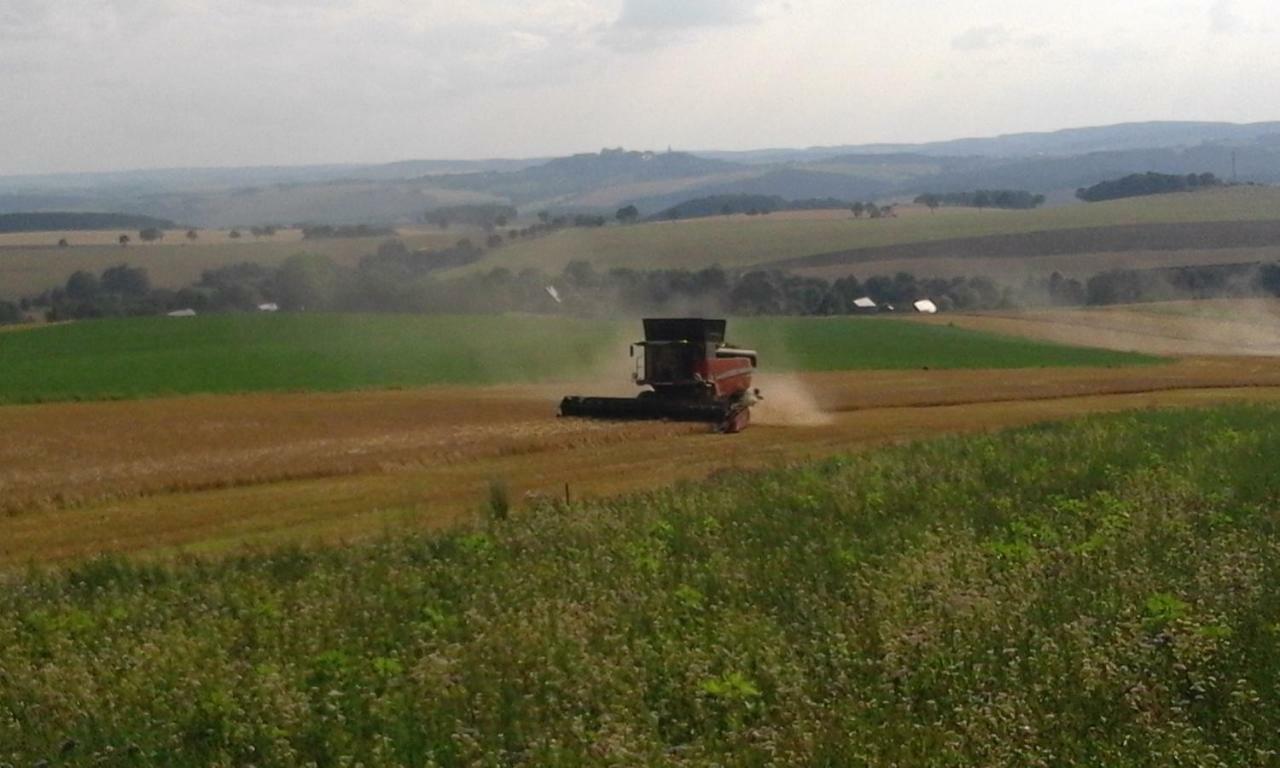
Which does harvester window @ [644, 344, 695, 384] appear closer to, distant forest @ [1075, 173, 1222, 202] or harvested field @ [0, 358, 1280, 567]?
harvested field @ [0, 358, 1280, 567]

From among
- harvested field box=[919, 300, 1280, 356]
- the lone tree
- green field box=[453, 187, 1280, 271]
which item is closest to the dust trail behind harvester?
harvested field box=[919, 300, 1280, 356]

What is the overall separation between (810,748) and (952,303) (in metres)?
97.1

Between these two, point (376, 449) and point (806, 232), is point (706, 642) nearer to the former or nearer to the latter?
point (376, 449)

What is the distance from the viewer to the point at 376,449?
32281 mm

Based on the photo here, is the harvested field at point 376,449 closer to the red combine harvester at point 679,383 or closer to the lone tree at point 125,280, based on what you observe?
the red combine harvester at point 679,383

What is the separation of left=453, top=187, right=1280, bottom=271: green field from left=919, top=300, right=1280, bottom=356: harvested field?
33.3 metres

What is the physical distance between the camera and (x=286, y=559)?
16.9 metres

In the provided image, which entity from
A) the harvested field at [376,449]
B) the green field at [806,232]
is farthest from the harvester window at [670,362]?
the green field at [806,232]

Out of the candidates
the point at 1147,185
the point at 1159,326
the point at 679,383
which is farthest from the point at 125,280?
the point at 1147,185

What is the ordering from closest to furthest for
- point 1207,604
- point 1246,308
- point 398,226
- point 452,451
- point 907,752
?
point 907,752
point 1207,604
point 452,451
point 1246,308
point 398,226

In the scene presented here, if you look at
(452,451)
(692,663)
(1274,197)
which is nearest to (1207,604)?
(692,663)

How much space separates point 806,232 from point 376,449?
4587 inches

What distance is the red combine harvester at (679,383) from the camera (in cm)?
3669

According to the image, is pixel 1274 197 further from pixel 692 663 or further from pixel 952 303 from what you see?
pixel 692 663
